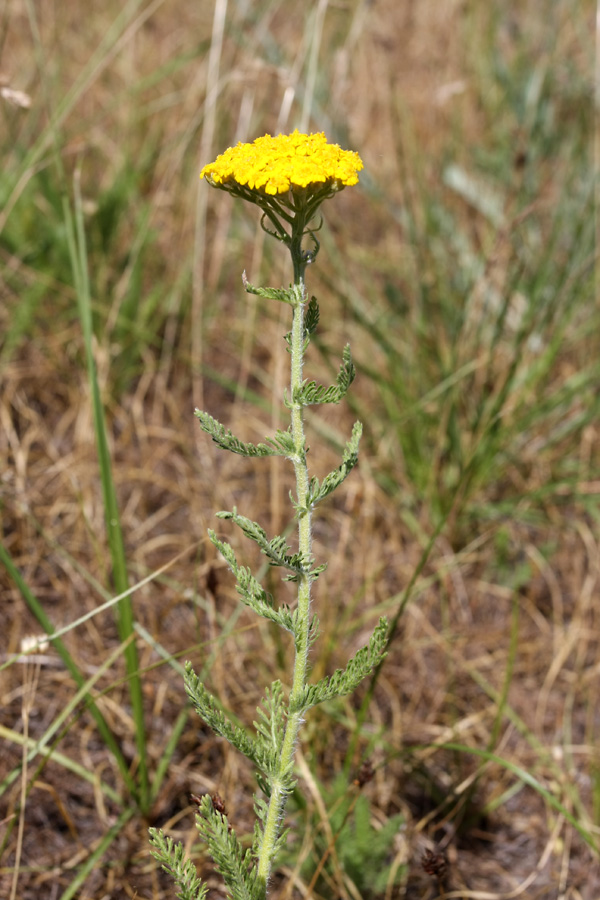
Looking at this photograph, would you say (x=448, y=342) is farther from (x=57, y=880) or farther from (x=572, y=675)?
(x=57, y=880)

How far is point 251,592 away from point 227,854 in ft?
1.11

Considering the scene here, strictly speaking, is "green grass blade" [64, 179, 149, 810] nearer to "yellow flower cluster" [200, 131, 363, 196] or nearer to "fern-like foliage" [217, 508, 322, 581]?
"fern-like foliage" [217, 508, 322, 581]

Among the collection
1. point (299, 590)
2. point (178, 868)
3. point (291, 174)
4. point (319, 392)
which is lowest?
point (178, 868)

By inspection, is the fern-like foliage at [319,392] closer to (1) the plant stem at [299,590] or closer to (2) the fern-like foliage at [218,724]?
(1) the plant stem at [299,590]

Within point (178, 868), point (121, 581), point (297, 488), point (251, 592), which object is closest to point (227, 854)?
point (178, 868)

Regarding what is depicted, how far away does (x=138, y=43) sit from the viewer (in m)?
3.69

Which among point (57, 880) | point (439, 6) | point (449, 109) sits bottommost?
point (57, 880)

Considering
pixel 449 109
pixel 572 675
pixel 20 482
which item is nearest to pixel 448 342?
pixel 572 675

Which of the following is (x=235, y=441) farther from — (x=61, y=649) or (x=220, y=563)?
(x=220, y=563)

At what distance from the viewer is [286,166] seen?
3.10 ft

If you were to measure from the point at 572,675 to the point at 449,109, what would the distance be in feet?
9.37

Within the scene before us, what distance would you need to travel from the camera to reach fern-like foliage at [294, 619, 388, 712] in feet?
3.40

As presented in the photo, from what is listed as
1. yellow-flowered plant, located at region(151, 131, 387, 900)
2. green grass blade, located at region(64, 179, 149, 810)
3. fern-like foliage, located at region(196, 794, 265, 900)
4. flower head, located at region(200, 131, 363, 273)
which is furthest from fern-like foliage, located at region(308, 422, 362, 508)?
green grass blade, located at region(64, 179, 149, 810)

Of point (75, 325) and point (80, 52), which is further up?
point (80, 52)
